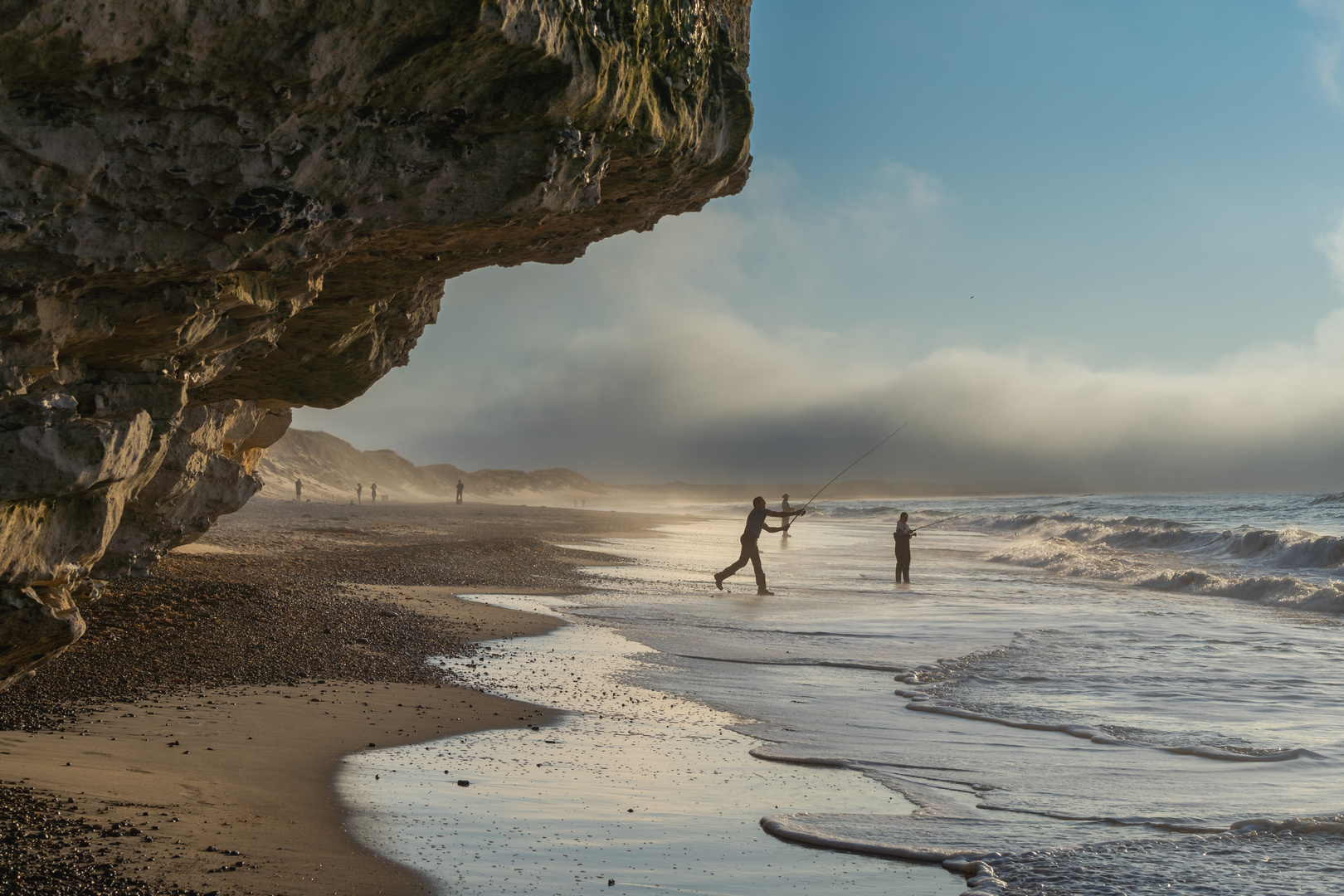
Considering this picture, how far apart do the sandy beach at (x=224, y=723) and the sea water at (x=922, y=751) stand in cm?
38

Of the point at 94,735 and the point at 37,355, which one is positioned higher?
the point at 37,355

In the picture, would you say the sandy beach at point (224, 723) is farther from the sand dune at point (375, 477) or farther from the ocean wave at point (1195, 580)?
the sand dune at point (375, 477)

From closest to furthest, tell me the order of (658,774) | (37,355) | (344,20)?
(344,20), (37,355), (658,774)

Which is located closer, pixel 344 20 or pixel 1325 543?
pixel 344 20

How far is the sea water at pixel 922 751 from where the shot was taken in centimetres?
404

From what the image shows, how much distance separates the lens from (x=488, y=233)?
5.44m

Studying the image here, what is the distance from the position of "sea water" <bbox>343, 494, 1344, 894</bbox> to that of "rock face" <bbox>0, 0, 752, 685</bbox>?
7.48ft

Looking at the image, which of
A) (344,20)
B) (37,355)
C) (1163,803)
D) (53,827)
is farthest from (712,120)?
(53,827)

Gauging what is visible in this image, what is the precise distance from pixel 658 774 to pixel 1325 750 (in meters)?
4.73

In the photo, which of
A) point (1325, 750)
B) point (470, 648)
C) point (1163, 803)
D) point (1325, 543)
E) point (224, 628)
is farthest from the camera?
point (1325, 543)

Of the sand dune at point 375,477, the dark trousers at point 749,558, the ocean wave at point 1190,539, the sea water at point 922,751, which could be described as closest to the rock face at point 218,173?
the sea water at point 922,751

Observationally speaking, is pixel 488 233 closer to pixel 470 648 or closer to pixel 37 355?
pixel 37 355

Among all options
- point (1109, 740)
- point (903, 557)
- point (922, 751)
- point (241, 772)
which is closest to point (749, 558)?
point (903, 557)

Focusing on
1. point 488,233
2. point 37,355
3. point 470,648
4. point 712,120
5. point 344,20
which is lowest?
point 470,648
